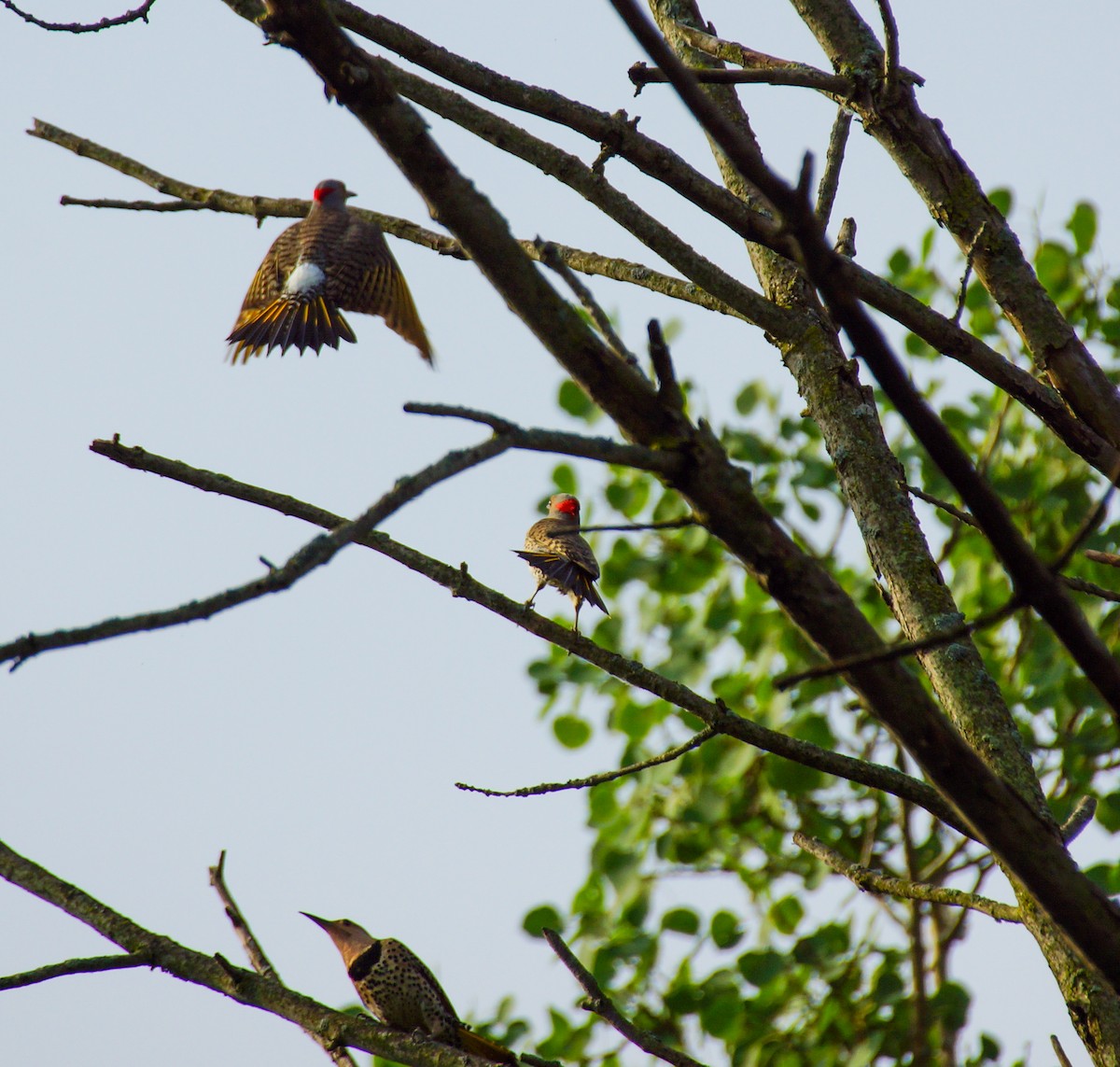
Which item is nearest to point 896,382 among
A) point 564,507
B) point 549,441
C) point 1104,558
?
point 549,441

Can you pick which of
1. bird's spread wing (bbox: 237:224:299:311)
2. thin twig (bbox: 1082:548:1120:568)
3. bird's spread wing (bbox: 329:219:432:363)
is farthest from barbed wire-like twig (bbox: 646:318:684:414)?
bird's spread wing (bbox: 237:224:299:311)

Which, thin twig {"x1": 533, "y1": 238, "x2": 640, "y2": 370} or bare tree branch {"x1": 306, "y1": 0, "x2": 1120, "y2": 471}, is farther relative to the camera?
bare tree branch {"x1": 306, "y1": 0, "x2": 1120, "y2": 471}

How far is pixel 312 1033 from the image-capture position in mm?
2619

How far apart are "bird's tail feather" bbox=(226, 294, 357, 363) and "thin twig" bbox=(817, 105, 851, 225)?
2961mm

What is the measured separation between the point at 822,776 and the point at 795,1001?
3.27 ft

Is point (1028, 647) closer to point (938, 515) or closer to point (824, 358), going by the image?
point (938, 515)

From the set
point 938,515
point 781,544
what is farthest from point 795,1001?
point 781,544

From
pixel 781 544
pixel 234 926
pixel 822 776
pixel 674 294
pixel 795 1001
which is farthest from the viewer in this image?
pixel 822 776

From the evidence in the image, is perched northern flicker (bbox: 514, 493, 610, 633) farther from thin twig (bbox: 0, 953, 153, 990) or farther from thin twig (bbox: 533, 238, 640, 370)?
thin twig (bbox: 533, 238, 640, 370)

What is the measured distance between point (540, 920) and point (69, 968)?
3356 mm

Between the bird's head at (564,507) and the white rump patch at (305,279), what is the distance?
2.48 meters

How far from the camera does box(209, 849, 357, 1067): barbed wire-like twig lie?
2609 mm

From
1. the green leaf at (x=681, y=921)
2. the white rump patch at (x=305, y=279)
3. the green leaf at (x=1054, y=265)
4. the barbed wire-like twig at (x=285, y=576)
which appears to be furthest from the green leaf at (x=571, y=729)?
the barbed wire-like twig at (x=285, y=576)

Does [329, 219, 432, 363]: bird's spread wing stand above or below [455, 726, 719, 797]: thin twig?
above
